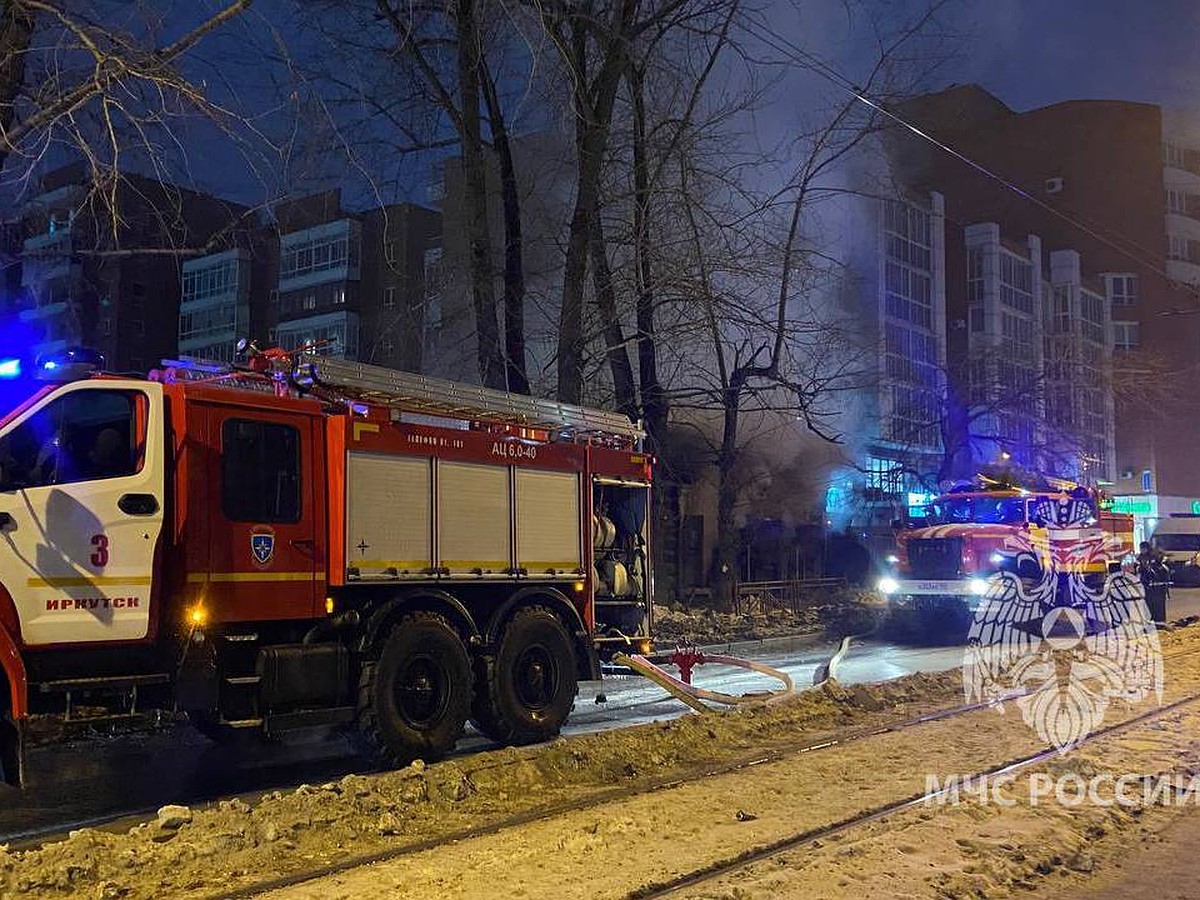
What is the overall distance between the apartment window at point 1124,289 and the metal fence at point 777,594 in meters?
45.7

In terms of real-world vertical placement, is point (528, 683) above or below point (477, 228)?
below

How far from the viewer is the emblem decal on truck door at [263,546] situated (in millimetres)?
7234

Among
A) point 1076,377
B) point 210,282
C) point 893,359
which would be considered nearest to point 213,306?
point 210,282

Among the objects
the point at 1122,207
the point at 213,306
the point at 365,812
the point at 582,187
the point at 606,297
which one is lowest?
the point at 365,812

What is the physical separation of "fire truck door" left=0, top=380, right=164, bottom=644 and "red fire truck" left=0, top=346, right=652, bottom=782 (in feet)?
0.04

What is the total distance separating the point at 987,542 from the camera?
1722 centimetres

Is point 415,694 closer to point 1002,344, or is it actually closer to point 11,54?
point 11,54

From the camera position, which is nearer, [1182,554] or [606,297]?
[606,297]

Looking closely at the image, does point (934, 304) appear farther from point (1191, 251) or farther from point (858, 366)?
point (1191, 251)

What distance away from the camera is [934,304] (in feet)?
147

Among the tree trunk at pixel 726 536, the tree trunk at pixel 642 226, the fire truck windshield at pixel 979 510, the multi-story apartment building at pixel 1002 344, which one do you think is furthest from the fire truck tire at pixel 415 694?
the multi-story apartment building at pixel 1002 344

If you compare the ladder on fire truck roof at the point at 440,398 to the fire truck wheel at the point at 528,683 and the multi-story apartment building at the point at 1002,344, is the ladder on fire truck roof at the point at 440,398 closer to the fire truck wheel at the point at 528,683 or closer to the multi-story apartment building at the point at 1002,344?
the fire truck wheel at the point at 528,683

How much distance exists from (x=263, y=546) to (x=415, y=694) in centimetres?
172

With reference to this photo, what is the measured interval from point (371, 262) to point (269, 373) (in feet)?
122
